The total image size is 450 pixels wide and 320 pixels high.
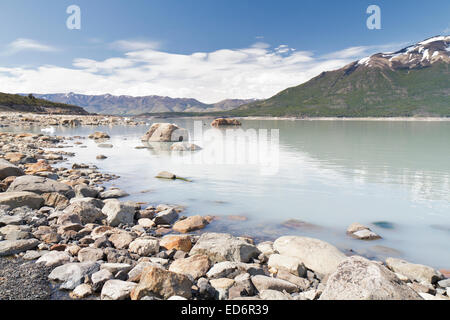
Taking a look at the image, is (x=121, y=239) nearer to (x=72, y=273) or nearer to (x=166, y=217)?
(x=72, y=273)

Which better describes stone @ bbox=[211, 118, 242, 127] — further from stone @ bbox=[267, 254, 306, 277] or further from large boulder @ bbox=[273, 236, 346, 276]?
stone @ bbox=[267, 254, 306, 277]

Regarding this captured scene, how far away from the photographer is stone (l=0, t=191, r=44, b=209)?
1117cm

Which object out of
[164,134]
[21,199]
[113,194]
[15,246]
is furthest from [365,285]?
[164,134]

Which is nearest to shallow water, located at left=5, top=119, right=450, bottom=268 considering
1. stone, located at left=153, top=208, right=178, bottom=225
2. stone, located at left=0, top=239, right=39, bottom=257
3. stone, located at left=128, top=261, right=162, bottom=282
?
stone, located at left=153, top=208, right=178, bottom=225

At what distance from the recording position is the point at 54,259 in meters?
7.43

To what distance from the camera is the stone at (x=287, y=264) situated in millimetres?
7441

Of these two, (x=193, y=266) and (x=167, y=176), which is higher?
(x=167, y=176)

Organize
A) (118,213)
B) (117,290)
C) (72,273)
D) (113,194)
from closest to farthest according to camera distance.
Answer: (117,290)
(72,273)
(118,213)
(113,194)

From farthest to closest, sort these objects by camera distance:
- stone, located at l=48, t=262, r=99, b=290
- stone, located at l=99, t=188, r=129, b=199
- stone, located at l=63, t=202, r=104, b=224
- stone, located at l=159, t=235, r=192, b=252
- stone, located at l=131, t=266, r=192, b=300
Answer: stone, located at l=99, t=188, r=129, b=199 < stone, located at l=63, t=202, r=104, b=224 < stone, located at l=159, t=235, r=192, b=252 < stone, located at l=48, t=262, r=99, b=290 < stone, located at l=131, t=266, r=192, b=300

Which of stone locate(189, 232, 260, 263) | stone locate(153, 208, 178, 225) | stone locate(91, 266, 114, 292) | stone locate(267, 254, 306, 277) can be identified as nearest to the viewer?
stone locate(91, 266, 114, 292)

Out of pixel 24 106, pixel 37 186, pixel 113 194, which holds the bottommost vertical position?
pixel 113 194

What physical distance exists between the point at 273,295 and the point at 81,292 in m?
4.02

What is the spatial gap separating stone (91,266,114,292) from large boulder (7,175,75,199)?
8.20 meters
